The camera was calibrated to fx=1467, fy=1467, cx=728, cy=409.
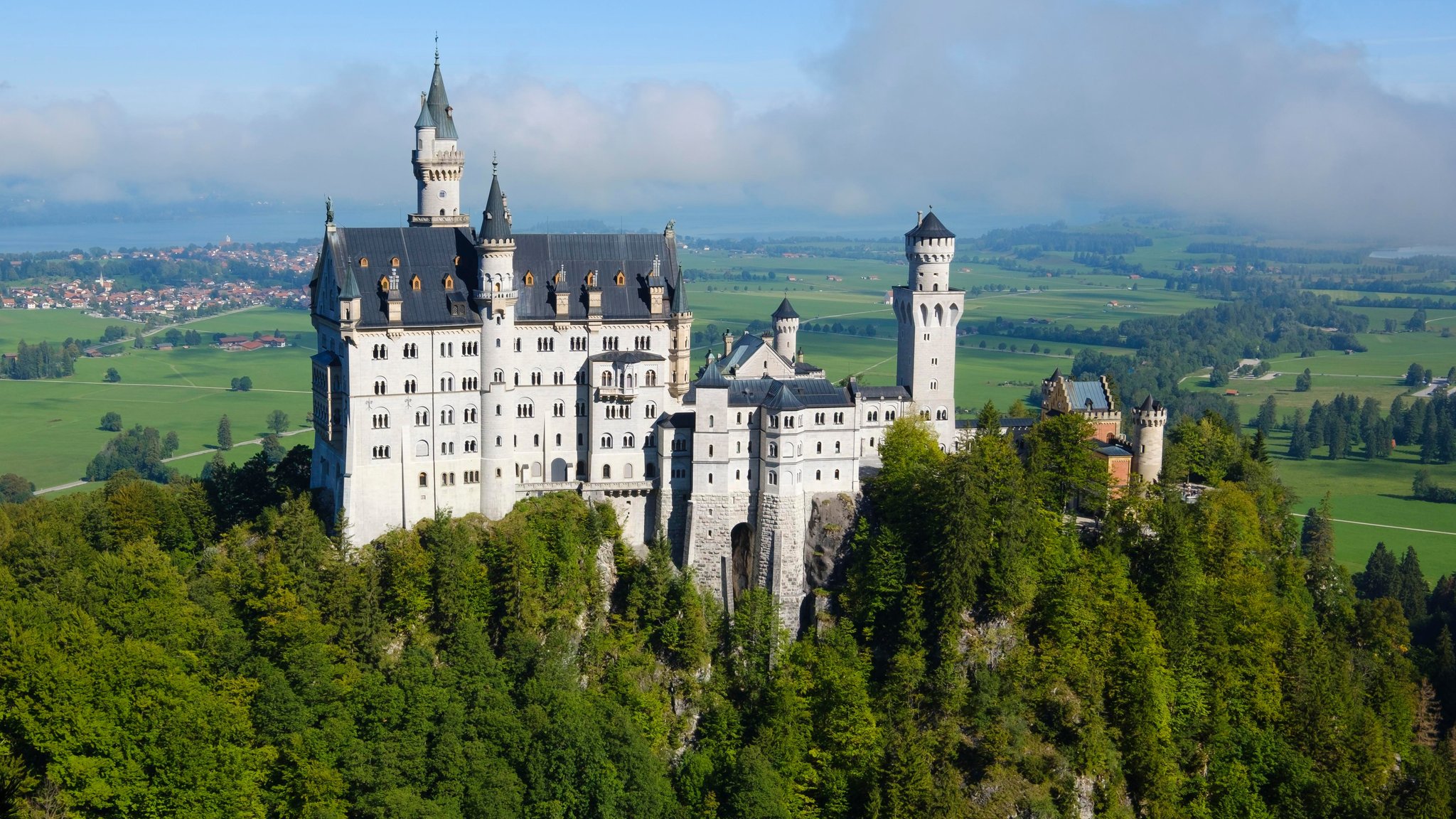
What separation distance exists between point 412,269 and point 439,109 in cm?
1150

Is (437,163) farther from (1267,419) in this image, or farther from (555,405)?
(1267,419)

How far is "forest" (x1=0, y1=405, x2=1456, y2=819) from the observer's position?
199 ft

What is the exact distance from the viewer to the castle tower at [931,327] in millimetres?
78188

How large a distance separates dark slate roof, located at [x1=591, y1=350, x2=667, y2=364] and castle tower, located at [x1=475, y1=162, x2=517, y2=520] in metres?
4.47

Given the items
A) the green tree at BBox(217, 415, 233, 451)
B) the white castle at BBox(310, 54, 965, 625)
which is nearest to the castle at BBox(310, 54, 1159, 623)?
the white castle at BBox(310, 54, 965, 625)

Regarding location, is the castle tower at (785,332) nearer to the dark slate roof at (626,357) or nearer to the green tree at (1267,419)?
the dark slate roof at (626,357)

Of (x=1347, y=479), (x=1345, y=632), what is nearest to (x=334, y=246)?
(x=1345, y=632)

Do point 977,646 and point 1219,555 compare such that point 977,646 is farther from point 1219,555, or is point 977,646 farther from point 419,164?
point 419,164

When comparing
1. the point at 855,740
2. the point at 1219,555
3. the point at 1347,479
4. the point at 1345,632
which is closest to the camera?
the point at 855,740

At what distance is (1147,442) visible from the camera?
3135 inches

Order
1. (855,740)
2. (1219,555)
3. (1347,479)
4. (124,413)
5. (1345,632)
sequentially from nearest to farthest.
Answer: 1. (855,740)
2. (1219,555)
3. (1345,632)
4. (1347,479)
5. (124,413)

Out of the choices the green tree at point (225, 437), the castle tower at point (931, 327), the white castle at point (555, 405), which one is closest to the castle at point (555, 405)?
the white castle at point (555, 405)

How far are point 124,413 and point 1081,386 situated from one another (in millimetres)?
144596

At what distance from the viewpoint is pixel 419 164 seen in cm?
7775
